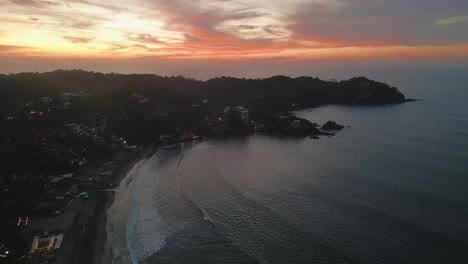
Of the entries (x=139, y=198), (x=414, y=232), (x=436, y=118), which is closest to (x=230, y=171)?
(x=139, y=198)

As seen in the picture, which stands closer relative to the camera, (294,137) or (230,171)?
(230,171)

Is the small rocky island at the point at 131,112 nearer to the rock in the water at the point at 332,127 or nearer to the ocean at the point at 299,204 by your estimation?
the rock in the water at the point at 332,127

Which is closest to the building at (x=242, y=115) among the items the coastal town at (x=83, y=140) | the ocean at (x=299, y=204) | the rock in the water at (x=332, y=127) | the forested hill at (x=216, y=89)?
the coastal town at (x=83, y=140)

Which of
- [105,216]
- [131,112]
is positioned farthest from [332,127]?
[105,216]

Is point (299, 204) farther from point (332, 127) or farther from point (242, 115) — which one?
point (242, 115)

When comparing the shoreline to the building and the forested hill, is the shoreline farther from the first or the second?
the forested hill

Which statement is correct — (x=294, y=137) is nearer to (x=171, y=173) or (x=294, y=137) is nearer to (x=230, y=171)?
(x=230, y=171)
